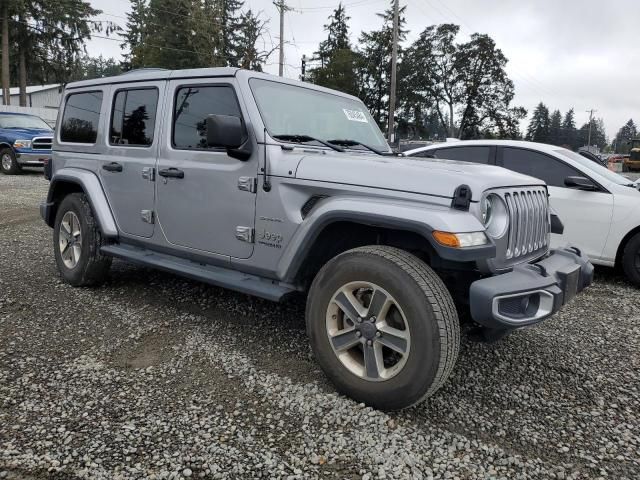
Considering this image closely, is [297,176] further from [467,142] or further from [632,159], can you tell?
[632,159]

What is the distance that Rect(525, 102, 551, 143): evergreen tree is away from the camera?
87250 mm

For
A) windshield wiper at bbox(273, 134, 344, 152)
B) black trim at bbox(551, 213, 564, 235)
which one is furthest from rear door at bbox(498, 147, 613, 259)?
windshield wiper at bbox(273, 134, 344, 152)

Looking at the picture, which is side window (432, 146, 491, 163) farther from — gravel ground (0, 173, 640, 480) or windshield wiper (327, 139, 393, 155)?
windshield wiper (327, 139, 393, 155)

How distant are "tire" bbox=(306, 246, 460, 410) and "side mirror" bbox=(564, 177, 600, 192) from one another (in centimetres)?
367

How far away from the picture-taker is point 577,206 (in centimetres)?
552

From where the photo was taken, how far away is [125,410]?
272 cm

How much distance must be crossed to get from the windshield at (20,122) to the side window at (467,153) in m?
14.0

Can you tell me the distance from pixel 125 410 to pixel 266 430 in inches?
31.1

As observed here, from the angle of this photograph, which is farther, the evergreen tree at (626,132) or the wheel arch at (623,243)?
the evergreen tree at (626,132)

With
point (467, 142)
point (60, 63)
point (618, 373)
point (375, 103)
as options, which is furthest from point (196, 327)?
point (375, 103)

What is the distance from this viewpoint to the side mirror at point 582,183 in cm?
547

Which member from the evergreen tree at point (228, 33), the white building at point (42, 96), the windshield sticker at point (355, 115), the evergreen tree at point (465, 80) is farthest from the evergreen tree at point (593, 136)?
the windshield sticker at point (355, 115)

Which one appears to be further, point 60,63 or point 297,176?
point 60,63

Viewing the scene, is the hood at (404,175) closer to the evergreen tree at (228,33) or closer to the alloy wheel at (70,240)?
the alloy wheel at (70,240)
